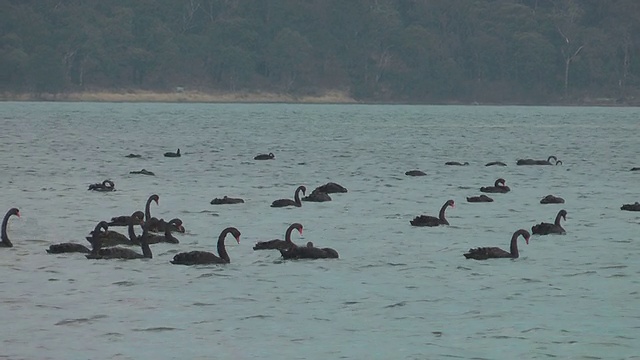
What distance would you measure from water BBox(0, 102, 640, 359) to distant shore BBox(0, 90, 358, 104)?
126760 mm

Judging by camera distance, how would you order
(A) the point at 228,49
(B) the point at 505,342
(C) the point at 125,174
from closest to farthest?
(B) the point at 505,342, (C) the point at 125,174, (A) the point at 228,49

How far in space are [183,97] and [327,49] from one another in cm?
2077

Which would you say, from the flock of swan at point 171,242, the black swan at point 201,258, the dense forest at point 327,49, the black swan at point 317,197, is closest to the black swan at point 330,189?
the black swan at point 317,197

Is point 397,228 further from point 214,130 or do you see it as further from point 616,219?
point 214,130

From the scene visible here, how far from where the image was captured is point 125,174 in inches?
2212

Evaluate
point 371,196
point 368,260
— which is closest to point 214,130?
point 371,196

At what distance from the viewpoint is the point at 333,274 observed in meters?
27.0

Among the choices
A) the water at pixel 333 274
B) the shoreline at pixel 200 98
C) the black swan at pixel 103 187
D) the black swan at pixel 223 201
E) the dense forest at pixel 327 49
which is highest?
the dense forest at pixel 327 49

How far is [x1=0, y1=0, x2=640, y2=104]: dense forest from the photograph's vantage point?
184000mm

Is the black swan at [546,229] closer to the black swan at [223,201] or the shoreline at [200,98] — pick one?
the black swan at [223,201]

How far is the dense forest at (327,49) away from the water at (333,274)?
406ft

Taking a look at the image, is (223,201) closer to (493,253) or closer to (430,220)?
(430,220)

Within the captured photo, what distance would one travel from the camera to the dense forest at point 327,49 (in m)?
184

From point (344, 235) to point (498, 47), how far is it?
536 ft
